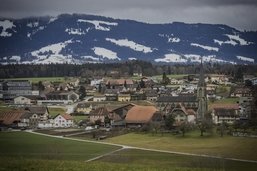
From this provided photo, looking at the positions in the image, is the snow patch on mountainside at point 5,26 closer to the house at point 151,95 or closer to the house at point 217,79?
the house at point 151,95

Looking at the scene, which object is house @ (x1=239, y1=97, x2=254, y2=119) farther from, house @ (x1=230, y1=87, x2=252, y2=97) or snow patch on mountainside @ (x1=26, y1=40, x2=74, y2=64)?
snow patch on mountainside @ (x1=26, y1=40, x2=74, y2=64)

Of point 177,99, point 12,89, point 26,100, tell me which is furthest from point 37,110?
point 177,99

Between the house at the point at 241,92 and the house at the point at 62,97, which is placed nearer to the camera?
the house at the point at 241,92

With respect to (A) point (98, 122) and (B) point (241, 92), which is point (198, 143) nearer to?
(A) point (98, 122)

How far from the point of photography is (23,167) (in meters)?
6.87

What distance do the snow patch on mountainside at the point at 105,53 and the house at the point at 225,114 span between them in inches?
2094

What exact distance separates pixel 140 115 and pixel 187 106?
444cm

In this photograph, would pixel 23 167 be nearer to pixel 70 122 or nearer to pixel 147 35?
pixel 70 122

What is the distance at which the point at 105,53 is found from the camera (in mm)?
73375

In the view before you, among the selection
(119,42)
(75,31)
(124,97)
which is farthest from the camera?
(119,42)

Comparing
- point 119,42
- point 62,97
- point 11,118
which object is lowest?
point 11,118

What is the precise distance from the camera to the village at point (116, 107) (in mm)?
16391

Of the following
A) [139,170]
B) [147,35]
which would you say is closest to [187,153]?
[139,170]

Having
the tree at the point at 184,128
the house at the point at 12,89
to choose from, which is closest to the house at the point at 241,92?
the tree at the point at 184,128
